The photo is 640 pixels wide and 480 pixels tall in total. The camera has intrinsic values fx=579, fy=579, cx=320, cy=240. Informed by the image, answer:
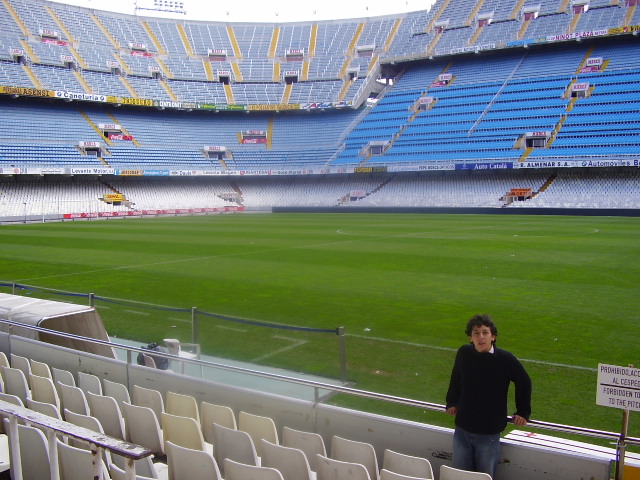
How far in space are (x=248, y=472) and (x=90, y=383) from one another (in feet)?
10.3

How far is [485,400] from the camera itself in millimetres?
4195

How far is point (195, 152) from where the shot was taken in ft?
201

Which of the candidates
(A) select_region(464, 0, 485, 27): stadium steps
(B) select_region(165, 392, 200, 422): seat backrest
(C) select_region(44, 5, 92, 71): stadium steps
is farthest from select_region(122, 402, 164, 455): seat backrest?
(A) select_region(464, 0, 485, 27): stadium steps

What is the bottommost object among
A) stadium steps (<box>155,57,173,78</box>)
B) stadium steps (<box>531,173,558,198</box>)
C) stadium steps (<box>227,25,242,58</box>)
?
stadium steps (<box>531,173,558,198</box>)

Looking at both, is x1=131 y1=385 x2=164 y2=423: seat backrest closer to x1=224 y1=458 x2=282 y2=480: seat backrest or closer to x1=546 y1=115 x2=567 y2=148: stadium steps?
x1=224 y1=458 x2=282 y2=480: seat backrest

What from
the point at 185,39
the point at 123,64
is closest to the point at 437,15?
the point at 185,39

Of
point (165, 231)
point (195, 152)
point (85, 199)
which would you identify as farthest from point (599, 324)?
point (195, 152)

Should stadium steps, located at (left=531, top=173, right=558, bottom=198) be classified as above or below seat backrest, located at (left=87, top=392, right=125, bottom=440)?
above

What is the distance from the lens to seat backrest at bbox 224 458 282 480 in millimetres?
3422

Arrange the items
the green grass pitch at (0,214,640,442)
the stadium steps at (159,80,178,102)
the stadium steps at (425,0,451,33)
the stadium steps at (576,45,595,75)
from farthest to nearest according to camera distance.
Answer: the stadium steps at (425,0,451,33), the stadium steps at (159,80,178,102), the stadium steps at (576,45,595,75), the green grass pitch at (0,214,640,442)

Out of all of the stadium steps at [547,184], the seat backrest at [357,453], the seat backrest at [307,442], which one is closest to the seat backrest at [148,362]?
the seat backrest at [307,442]

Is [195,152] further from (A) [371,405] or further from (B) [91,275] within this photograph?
(A) [371,405]

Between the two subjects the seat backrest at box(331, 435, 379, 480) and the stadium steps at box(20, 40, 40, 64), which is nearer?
the seat backrest at box(331, 435, 379, 480)

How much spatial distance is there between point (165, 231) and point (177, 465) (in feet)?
100.0
